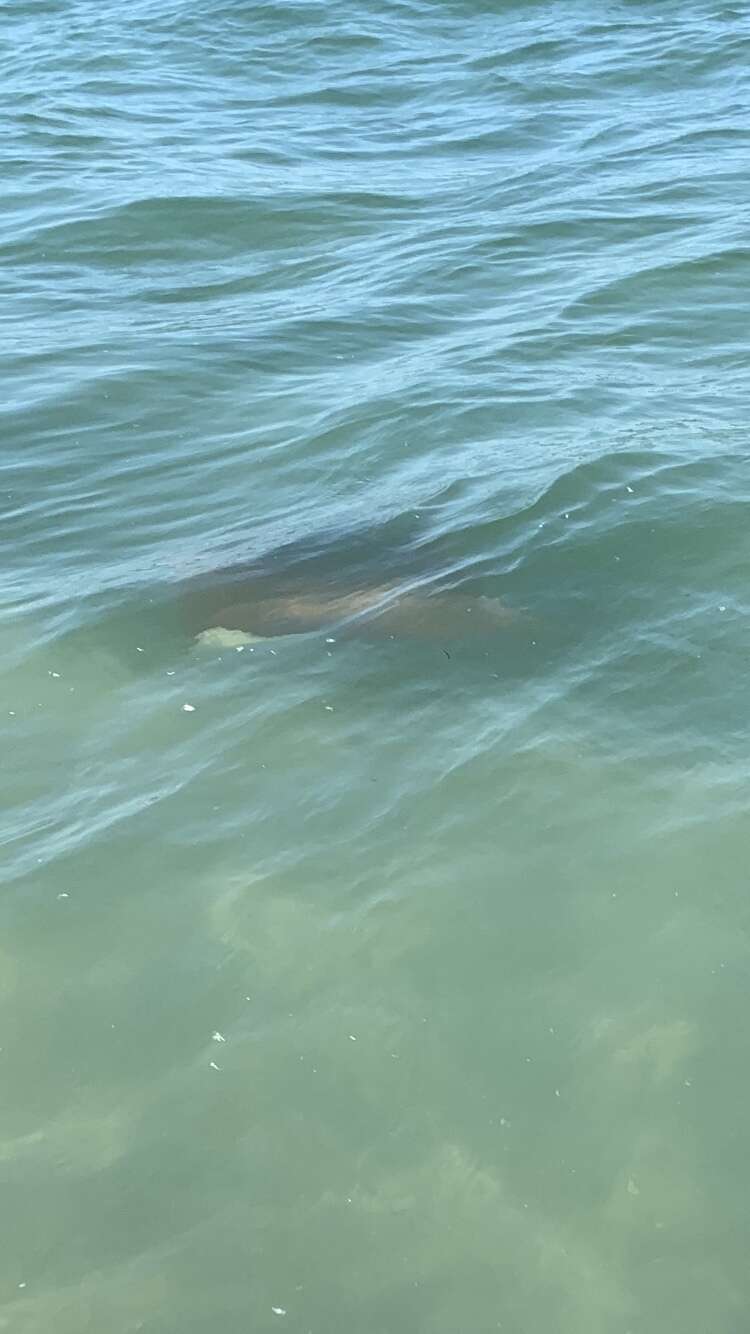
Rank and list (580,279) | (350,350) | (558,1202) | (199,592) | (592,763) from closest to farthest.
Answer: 1. (558,1202)
2. (592,763)
3. (199,592)
4. (350,350)
5. (580,279)

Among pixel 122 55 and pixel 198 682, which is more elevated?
pixel 122 55

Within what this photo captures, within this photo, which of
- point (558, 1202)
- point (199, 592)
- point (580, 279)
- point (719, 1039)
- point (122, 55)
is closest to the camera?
point (558, 1202)

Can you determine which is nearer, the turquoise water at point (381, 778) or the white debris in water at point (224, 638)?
the turquoise water at point (381, 778)

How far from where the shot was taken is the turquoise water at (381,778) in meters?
4.43

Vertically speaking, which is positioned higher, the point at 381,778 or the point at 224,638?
the point at 224,638

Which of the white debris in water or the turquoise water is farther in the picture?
the white debris in water

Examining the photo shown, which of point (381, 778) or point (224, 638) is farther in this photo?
point (224, 638)

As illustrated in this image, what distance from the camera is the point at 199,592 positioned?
768 cm

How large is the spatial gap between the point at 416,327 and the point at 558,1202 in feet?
26.3

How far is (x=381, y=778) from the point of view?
6.27m

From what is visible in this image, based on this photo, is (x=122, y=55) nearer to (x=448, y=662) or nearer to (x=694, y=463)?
(x=694, y=463)

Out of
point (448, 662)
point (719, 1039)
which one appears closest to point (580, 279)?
point (448, 662)

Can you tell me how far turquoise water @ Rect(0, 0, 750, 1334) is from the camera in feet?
14.5

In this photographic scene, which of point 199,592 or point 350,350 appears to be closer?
point 199,592
